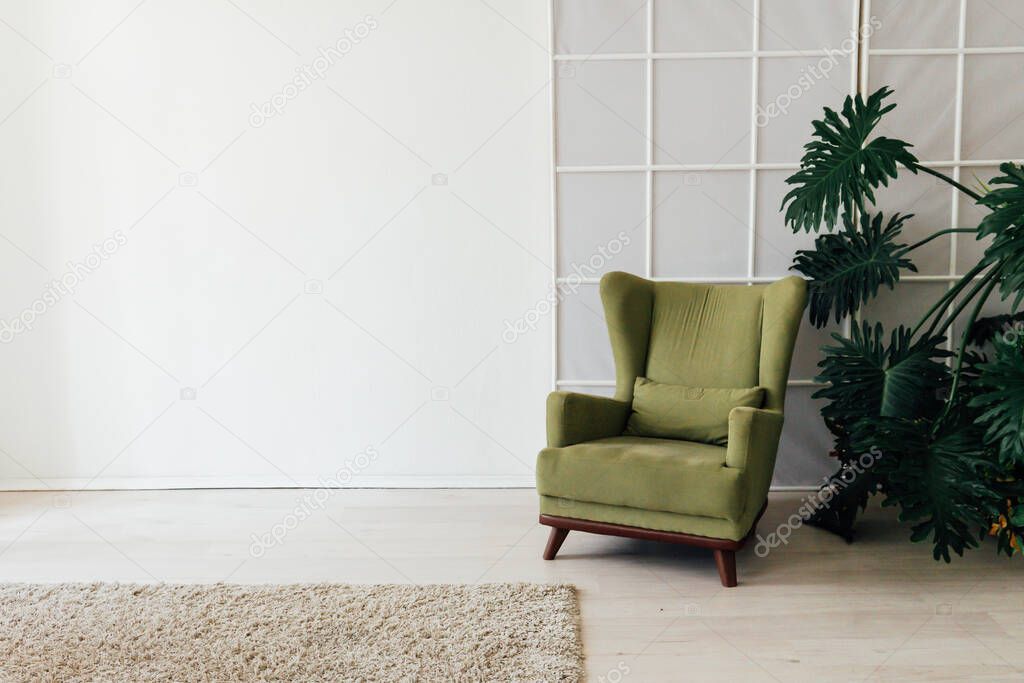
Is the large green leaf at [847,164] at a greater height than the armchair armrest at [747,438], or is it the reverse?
the large green leaf at [847,164]

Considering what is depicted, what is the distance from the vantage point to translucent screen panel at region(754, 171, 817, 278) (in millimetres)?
3703

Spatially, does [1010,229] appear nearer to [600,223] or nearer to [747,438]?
[747,438]

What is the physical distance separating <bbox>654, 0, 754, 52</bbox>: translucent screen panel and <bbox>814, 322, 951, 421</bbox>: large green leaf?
4.89 ft

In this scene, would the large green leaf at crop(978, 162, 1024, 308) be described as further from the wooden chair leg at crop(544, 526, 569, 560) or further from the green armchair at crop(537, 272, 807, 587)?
the wooden chair leg at crop(544, 526, 569, 560)

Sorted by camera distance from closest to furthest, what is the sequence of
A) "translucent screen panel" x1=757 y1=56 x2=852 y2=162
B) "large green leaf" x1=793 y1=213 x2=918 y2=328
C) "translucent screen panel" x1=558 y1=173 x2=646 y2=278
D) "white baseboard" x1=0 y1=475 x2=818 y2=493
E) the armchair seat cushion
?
the armchair seat cushion, "large green leaf" x1=793 y1=213 x2=918 y2=328, "translucent screen panel" x1=757 y1=56 x2=852 y2=162, "translucent screen panel" x1=558 y1=173 x2=646 y2=278, "white baseboard" x1=0 y1=475 x2=818 y2=493

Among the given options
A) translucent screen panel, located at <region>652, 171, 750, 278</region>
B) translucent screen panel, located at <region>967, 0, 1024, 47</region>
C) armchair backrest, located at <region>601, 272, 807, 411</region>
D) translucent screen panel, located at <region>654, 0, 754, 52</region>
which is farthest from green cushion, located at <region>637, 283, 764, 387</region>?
translucent screen panel, located at <region>967, 0, 1024, 47</region>

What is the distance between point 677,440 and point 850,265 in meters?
1.07

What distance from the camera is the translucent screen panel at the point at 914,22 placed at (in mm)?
3555

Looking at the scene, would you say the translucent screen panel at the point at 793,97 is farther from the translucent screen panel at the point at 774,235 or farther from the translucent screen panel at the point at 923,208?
the translucent screen panel at the point at 923,208

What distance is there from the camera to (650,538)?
9.37 ft

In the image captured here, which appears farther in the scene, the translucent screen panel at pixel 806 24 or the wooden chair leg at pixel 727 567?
the translucent screen panel at pixel 806 24

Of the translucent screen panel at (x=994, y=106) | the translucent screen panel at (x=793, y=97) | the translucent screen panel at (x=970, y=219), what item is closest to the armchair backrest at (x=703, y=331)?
the translucent screen panel at (x=793, y=97)

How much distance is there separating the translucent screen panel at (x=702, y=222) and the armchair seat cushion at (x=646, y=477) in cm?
106

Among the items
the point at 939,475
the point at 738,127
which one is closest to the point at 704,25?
the point at 738,127
